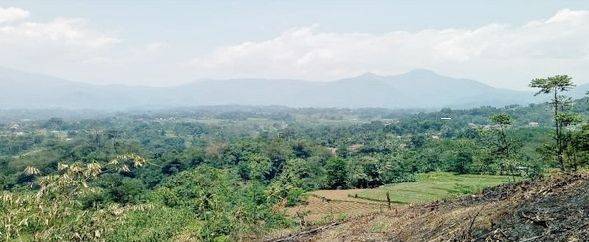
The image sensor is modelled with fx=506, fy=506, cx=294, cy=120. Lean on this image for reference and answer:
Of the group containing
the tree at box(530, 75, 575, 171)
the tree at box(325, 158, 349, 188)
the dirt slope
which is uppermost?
the tree at box(530, 75, 575, 171)

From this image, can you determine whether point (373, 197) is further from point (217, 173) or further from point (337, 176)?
point (217, 173)

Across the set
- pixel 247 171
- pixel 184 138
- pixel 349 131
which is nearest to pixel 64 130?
pixel 184 138

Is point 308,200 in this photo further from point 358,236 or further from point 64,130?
point 64,130

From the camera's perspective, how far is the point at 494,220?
11.1 metres

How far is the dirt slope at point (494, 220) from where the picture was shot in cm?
947

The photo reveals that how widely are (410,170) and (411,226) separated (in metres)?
60.4

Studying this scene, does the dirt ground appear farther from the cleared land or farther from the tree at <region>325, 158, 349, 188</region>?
the tree at <region>325, 158, 349, 188</region>

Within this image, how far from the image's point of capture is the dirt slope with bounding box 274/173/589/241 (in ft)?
31.1

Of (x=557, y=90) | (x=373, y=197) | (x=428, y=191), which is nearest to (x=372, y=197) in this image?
(x=373, y=197)

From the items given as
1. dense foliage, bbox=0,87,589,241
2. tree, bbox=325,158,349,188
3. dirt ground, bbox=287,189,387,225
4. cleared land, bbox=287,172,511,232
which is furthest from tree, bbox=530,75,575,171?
tree, bbox=325,158,349,188

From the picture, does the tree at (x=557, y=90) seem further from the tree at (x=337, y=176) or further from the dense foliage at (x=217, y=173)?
the tree at (x=337, y=176)

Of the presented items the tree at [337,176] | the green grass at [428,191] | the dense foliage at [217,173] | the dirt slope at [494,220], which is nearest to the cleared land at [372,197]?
the green grass at [428,191]

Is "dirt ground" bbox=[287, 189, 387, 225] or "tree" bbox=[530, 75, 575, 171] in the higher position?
"tree" bbox=[530, 75, 575, 171]

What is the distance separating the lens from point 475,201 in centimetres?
1581
